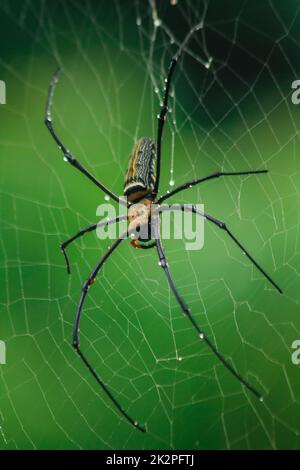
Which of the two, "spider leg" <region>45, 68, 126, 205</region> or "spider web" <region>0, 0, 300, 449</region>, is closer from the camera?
"spider leg" <region>45, 68, 126, 205</region>

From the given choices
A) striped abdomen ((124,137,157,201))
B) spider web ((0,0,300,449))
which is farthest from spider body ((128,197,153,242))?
spider web ((0,0,300,449))

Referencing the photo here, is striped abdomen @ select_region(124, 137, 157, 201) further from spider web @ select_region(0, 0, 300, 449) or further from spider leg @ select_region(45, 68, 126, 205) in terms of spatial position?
spider web @ select_region(0, 0, 300, 449)

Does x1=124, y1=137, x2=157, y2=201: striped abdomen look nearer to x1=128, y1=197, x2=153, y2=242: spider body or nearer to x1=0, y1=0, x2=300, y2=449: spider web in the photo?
x1=128, y1=197, x2=153, y2=242: spider body

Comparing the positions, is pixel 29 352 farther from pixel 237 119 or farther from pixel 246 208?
pixel 237 119

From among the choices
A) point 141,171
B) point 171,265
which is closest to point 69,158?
point 141,171

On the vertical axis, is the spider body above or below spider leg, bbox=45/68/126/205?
below

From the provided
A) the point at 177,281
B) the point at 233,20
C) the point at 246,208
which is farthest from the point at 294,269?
the point at 233,20

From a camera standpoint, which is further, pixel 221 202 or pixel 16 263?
pixel 16 263

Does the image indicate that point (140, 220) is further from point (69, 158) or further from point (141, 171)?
point (69, 158)
